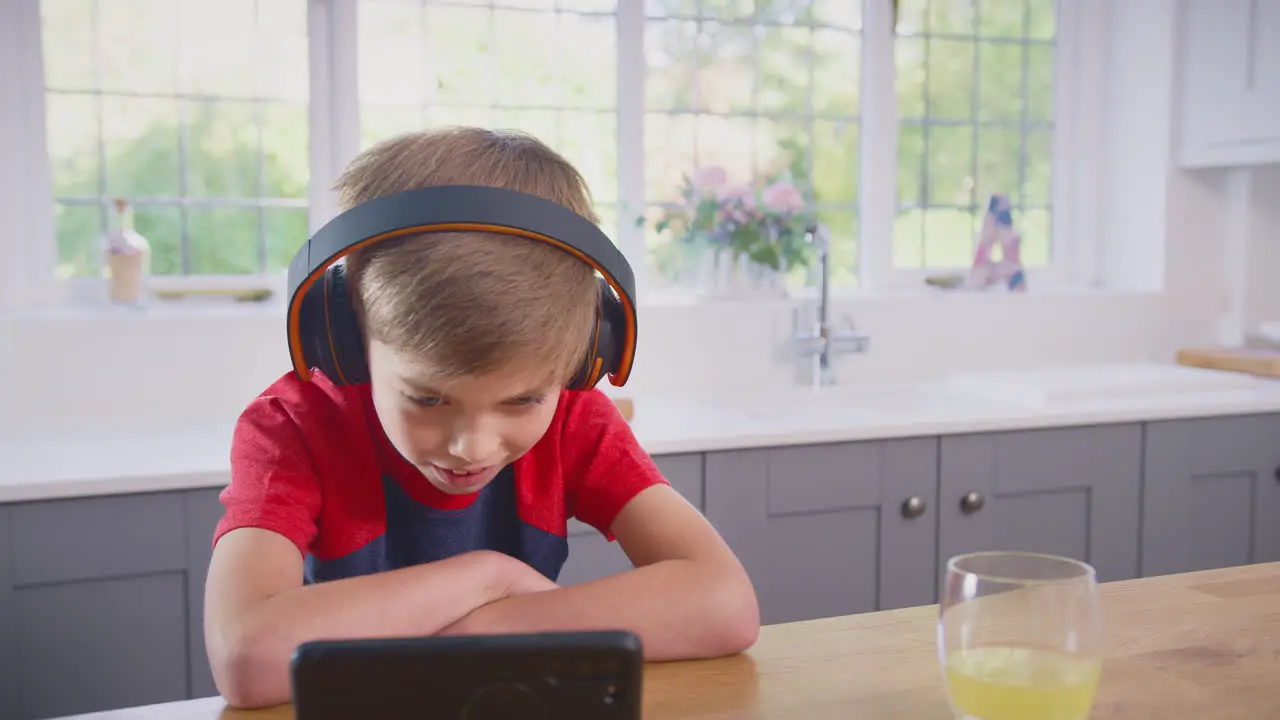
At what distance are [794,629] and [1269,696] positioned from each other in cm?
37

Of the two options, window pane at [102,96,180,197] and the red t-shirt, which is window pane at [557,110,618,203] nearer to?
window pane at [102,96,180,197]

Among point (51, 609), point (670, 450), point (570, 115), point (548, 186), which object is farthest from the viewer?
point (570, 115)

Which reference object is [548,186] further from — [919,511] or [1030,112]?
[1030,112]

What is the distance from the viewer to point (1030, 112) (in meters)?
3.45

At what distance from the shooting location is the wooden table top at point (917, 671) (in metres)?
0.84

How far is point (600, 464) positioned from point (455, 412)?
31cm

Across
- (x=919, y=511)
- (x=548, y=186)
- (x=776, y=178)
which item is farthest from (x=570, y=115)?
(x=548, y=186)

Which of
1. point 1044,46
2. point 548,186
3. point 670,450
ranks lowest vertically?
point 670,450

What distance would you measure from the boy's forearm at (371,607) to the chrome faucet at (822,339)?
191cm

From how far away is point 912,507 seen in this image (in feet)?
7.77

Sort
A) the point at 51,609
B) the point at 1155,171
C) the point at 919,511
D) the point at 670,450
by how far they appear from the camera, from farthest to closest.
Answer: the point at 1155,171 < the point at 919,511 < the point at 670,450 < the point at 51,609

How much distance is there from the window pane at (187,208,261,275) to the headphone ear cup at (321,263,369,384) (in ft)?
5.84

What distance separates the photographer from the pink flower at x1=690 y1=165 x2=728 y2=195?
2902 mm

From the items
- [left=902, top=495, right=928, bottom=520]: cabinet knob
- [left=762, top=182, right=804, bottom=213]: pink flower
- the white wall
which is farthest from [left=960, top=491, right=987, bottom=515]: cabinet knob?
[left=762, top=182, right=804, bottom=213]: pink flower
